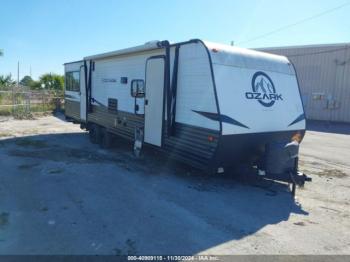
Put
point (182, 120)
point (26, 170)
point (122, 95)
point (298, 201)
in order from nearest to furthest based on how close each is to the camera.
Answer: point (298, 201)
point (182, 120)
point (26, 170)
point (122, 95)

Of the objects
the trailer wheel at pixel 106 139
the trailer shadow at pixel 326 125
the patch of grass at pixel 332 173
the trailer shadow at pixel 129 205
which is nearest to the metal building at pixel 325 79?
the trailer shadow at pixel 326 125

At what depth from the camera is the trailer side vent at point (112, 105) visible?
968 centimetres

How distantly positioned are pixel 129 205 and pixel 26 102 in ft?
56.1

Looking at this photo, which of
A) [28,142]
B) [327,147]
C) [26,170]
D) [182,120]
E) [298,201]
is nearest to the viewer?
[298,201]

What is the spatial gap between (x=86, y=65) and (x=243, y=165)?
23.2 ft

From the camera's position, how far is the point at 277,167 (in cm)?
635

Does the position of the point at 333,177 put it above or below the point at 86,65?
below

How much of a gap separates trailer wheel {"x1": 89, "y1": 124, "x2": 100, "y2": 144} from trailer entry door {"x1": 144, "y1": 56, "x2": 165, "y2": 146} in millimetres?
3457

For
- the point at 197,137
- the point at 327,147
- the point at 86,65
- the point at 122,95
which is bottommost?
the point at 327,147

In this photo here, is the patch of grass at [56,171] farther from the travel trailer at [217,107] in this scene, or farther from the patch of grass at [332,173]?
the patch of grass at [332,173]

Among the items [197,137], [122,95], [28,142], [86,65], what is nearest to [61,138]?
[28,142]

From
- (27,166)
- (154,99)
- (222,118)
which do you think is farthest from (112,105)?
(222,118)

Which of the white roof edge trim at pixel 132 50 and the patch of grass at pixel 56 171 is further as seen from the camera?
the white roof edge trim at pixel 132 50

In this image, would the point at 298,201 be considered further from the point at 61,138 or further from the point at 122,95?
the point at 61,138
